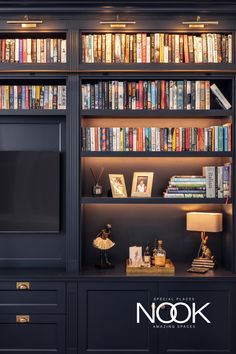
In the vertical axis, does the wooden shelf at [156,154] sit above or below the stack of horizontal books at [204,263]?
above

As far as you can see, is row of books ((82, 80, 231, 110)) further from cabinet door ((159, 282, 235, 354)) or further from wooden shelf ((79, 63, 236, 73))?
cabinet door ((159, 282, 235, 354))

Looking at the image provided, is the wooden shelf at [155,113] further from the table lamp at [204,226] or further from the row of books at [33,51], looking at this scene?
the table lamp at [204,226]

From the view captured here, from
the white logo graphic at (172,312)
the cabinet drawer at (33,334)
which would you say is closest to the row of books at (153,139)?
the white logo graphic at (172,312)

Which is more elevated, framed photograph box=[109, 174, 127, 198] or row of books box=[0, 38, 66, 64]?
row of books box=[0, 38, 66, 64]

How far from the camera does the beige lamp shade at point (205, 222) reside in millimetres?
3432

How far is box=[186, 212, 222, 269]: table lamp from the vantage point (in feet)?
11.3

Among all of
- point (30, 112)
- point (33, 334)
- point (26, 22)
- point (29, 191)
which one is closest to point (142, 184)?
point (29, 191)

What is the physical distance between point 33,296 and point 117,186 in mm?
1043

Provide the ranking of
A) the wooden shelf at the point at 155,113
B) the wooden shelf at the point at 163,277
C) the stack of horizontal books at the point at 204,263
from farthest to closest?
the stack of horizontal books at the point at 204,263
the wooden shelf at the point at 155,113
the wooden shelf at the point at 163,277

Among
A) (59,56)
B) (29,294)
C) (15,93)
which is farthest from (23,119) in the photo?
(29,294)

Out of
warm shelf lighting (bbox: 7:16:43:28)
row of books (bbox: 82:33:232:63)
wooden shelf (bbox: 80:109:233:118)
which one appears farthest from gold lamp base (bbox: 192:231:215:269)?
warm shelf lighting (bbox: 7:16:43:28)

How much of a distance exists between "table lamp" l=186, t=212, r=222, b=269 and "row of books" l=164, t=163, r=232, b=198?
6.7 inches

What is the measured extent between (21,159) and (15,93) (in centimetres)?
52

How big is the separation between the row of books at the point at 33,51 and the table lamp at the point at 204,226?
5.27ft
